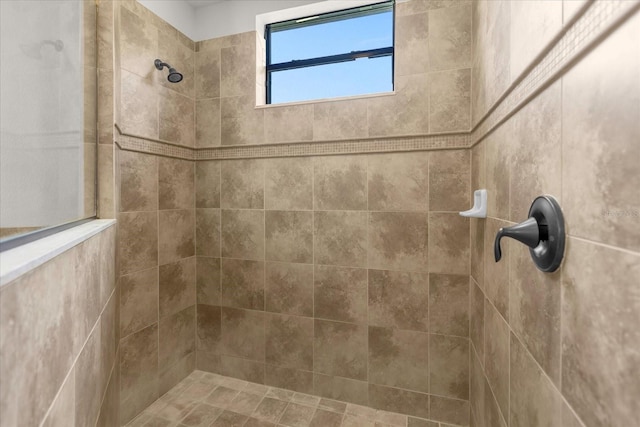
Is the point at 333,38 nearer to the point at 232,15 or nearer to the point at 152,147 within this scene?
the point at 232,15

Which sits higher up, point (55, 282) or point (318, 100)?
point (318, 100)

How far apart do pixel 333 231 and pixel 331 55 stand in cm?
123

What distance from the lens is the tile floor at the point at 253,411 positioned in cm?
154

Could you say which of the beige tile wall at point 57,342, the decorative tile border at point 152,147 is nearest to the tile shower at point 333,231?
the decorative tile border at point 152,147

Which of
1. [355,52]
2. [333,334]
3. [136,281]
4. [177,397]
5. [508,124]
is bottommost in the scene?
[177,397]

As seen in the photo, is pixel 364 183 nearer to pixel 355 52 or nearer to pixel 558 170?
pixel 355 52

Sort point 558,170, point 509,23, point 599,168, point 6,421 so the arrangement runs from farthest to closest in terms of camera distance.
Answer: point 509,23 < point 558,170 < point 599,168 < point 6,421

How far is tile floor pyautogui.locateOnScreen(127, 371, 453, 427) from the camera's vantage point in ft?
5.04

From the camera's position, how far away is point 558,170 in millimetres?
606

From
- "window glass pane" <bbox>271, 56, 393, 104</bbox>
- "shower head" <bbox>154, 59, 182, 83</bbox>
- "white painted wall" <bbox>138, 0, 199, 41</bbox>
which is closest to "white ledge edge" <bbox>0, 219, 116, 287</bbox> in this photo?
"shower head" <bbox>154, 59, 182, 83</bbox>

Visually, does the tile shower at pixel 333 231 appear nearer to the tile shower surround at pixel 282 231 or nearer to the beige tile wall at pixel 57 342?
the tile shower surround at pixel 282 231

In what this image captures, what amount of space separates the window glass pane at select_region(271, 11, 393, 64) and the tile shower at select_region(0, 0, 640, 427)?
222 millimetres

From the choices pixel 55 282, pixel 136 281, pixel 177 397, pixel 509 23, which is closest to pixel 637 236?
pixel 509 23

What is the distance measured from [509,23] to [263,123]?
4.55 ft
